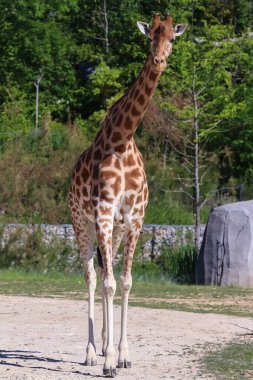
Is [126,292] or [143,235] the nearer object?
[126,292]

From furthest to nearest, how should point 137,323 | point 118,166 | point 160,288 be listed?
1. point 160,288
2. point 137,323
3. point 118,166

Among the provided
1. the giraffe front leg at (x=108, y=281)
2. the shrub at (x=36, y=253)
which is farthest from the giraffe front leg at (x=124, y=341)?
the shrub at (x=36, y=253)

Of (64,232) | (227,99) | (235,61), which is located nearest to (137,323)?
(64,232)

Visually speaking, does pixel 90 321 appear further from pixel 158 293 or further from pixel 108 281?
pixel 158 293

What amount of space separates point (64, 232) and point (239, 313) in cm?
917

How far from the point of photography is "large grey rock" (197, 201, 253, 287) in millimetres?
18312

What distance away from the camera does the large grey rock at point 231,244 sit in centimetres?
1831

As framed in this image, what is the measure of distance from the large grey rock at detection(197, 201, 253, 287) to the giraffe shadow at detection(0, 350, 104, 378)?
8.54 meters

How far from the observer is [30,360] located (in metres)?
9.80

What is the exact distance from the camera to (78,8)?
31.4 m

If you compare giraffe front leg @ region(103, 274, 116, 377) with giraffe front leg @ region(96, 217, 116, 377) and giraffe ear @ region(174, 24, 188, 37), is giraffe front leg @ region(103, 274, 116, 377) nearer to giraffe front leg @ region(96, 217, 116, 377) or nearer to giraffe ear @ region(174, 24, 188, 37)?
giraffe front leg @ region(96, 217, 116, 377)

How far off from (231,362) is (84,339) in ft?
6.29

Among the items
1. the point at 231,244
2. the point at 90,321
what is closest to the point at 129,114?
the point at 90,321

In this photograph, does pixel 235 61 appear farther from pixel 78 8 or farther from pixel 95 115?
pixel 78 8
